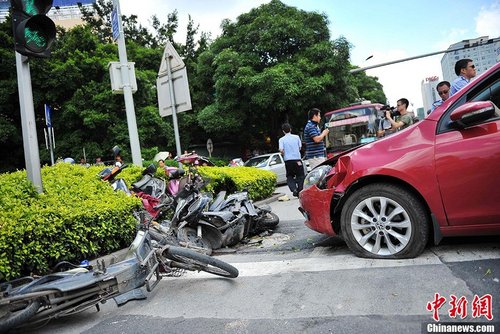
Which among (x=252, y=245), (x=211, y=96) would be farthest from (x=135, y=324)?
(x=211, y=96)

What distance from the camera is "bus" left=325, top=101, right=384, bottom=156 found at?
48.0 ft

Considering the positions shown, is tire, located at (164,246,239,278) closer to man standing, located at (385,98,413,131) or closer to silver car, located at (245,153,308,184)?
man standing, located at (385,98,413,131)

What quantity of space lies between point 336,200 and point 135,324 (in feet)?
7.11

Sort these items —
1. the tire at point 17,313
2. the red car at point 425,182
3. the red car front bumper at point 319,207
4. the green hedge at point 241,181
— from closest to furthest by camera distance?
the tire at point 17,313 → the red car at point 425,182 → the red car front bumper at point 319,207 → the green hedge at point 241,181

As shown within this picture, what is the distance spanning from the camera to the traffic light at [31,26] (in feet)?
12.7

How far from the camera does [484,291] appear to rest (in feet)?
8.59

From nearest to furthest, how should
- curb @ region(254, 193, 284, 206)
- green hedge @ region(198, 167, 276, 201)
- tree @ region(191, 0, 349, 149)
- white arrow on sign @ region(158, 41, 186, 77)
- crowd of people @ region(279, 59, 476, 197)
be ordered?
crowd of people @ region(279, 59, 476, 197)
white arrow on sign @ region(158, 41, 186, 77)
green hedge @ region(198, 167, 276, 201)
curb @ region(254, 193, 284, 206)
tree @ region(191, 0, 349, 149)

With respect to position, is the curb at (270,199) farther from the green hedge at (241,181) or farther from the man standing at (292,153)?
the man standing at (292,153)

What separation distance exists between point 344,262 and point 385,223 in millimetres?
542

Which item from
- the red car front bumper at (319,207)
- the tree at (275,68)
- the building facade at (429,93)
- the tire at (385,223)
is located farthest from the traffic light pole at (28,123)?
the tree at (275,68)

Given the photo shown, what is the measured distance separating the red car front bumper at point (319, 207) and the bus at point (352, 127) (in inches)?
423

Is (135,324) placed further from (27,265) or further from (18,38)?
(18,38)

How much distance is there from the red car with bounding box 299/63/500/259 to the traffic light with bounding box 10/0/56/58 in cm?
335

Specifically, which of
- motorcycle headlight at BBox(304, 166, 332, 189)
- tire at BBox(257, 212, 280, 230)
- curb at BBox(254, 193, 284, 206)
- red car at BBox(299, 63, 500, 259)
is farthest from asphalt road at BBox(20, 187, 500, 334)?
curb at BBox(254, 193, 284, 206)
